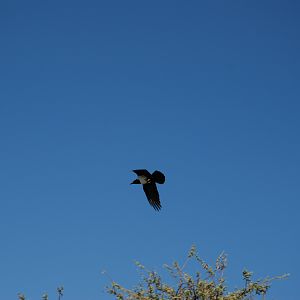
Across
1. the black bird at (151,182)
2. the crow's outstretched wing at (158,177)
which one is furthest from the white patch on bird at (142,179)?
the crow's outstretched wing at (158,177)

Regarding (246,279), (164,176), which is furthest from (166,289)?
(164,176)

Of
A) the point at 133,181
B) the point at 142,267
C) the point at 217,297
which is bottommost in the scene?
the point at 217,297

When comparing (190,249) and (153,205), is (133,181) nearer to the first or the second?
(153,205)

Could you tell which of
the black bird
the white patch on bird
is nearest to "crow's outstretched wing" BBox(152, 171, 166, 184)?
the black bird

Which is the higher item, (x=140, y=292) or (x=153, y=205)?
(x=153, y=205)

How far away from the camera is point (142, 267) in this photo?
2611 cm

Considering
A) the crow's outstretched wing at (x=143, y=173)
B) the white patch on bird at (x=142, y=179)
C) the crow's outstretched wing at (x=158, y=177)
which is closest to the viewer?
the crow's outstretched wing at (x=158, y=177)

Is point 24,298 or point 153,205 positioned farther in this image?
point 24,298

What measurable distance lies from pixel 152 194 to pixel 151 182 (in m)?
0.50

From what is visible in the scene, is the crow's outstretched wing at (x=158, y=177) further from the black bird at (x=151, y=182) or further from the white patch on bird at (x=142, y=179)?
the white patch on bird at (x=142, y=179)

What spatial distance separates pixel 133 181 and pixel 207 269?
16.4ft

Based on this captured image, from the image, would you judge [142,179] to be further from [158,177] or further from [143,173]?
[158,177]

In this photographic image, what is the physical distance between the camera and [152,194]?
2420 cm

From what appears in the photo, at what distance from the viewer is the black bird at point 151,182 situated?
77.6 ft
